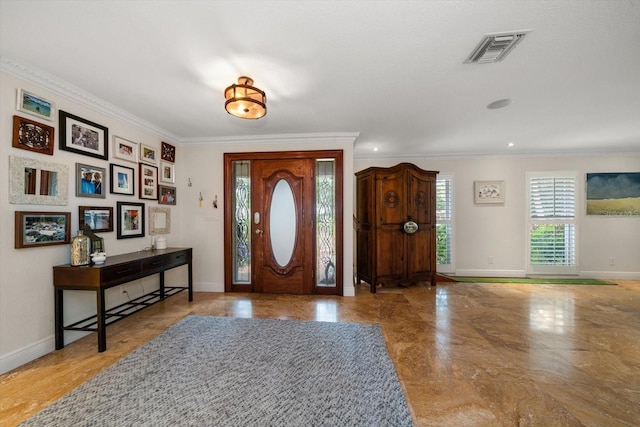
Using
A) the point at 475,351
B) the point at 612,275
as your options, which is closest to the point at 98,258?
the point at 475,351

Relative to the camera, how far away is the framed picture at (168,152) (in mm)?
3710

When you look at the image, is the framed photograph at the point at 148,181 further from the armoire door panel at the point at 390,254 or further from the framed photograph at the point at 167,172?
the armoire door panel at the point at 390,254

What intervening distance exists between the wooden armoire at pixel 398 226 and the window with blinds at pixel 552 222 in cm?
232

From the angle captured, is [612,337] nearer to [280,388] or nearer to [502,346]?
[502,346]

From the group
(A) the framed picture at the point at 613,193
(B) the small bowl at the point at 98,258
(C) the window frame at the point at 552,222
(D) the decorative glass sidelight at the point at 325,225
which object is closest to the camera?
(B) the small bowl at the point at 98,258

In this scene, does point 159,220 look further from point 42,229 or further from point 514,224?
point 514,224

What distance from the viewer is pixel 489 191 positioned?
16.5 ft

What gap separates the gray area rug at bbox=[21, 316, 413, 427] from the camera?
5.02 feet

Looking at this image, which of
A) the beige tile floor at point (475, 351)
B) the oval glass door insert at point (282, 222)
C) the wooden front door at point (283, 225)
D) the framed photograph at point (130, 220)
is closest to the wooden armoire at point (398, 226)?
the beige tile floor at point (475, 351)

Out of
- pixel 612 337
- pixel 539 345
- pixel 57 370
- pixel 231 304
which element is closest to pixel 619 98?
pixel 612 337

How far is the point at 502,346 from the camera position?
2.34m

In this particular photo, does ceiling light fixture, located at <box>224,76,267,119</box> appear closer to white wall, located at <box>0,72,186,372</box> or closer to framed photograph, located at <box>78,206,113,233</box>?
white wall, located at <box>0,72,186,372</box>

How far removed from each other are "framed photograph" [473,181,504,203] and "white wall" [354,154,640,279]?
0.34ft

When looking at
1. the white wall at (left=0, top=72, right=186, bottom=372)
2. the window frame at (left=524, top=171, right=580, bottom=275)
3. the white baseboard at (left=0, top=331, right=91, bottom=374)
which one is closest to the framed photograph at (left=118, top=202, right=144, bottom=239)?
the white wall at (left=0, top=72, right=186, bottom=372)
